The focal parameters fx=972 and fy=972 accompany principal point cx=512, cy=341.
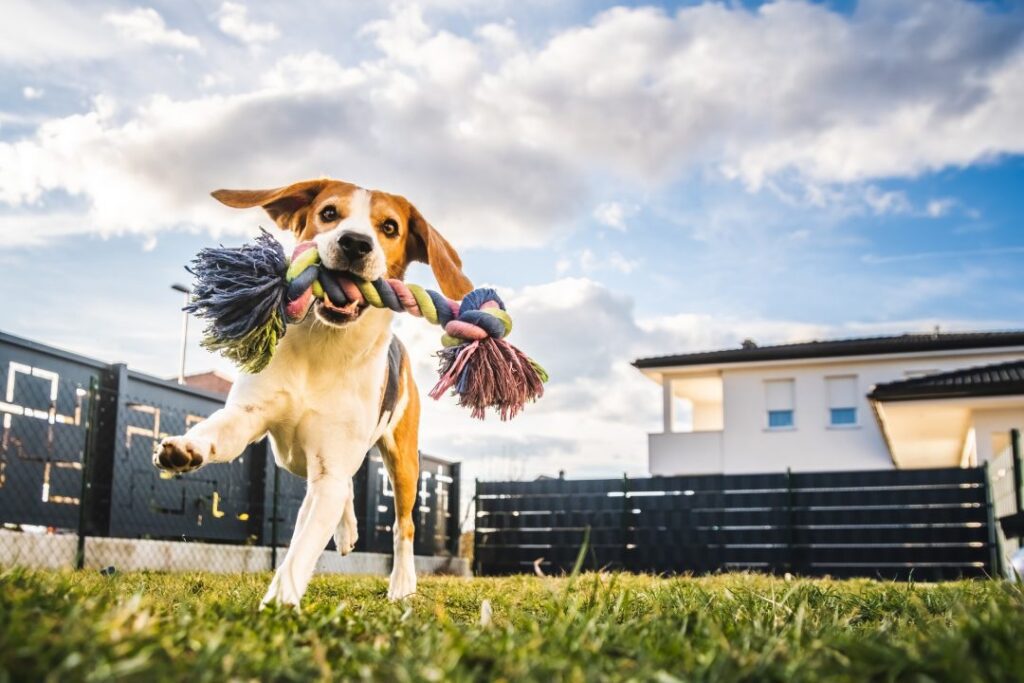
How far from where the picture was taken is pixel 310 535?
3643 millimetres

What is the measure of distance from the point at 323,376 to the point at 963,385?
13.9 m

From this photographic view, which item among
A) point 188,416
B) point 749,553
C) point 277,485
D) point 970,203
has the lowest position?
point 749,553

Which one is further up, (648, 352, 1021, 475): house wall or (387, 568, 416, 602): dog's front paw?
(648, 352, 1021, 475): house wall

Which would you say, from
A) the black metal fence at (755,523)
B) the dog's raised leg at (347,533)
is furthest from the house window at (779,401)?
the dog's raised leg at (347,533)

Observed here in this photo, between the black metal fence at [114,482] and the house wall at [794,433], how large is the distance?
54.3ft

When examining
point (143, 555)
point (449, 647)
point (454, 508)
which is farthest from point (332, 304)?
point (454, 508)

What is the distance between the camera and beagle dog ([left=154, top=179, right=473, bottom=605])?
11.9ft

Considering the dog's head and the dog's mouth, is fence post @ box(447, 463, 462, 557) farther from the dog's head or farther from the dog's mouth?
the dog's mouth

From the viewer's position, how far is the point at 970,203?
23.9 m

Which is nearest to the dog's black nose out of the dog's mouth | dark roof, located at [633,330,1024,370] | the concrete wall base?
the dog's mouth

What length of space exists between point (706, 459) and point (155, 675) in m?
28.6

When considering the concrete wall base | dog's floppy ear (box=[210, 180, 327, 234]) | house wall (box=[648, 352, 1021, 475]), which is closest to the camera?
dog's floppy ear (box=[210, 180, 327, 234])

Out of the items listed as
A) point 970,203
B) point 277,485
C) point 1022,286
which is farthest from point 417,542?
point 1022,286

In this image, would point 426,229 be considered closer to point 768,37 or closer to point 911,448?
point 768,37
